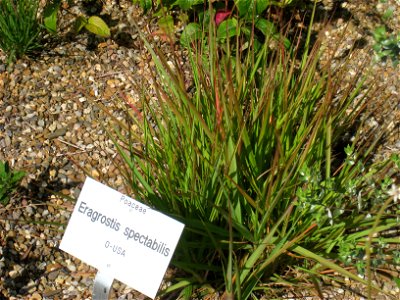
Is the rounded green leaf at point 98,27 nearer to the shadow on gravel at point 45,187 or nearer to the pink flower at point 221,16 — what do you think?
the pink flower at point 221,16

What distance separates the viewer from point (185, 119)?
7.02 ft

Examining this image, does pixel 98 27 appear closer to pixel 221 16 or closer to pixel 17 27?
pixel 17 27

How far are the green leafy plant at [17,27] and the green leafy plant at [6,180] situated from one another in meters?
0.63

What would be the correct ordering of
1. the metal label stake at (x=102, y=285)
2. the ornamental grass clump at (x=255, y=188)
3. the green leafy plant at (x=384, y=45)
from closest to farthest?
the green leafy plant at (x=384, y=45), the metal label stake at (x=102, y=285), the ornamental grass clump at (x=255, y=188)

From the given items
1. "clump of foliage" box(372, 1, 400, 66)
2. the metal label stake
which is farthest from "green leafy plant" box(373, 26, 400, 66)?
the metal label stake

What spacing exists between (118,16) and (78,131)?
2.22 feet

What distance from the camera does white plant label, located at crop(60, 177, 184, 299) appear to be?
5.66ft

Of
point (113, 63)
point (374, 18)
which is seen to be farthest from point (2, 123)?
point (374, 18)

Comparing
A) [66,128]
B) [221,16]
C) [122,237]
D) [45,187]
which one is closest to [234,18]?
[221,16]

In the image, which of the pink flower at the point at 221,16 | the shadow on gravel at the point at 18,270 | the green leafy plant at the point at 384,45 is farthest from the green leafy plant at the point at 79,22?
the green leafy plant at the point at 384,45

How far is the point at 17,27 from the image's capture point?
8.99 feet

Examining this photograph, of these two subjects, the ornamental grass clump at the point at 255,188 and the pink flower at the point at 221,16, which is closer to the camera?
the ornamental grass clump at the point at 255,188

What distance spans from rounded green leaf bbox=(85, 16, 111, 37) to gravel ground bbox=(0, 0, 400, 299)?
0.55 feet

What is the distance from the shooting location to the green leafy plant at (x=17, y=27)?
273 centimetres
